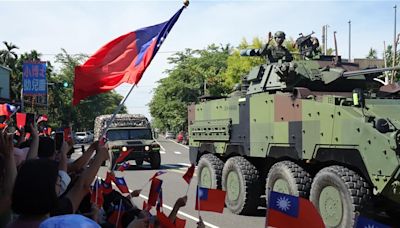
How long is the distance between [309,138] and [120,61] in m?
3.54

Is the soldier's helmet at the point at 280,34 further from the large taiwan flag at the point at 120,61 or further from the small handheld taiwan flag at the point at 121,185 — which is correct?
the small handheld taiwan flag at the point at 121,185

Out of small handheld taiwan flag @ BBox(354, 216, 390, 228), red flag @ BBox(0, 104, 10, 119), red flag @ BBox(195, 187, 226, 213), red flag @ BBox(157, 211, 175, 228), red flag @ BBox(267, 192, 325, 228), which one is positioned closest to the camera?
small handheld taiwan flag @ BBox(354, 216, 390, 228)

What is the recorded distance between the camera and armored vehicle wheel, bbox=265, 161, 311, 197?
842cm

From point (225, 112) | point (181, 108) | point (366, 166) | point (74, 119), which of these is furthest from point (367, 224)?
point (74, 119)

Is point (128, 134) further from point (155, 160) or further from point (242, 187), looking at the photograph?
point (242, 187)

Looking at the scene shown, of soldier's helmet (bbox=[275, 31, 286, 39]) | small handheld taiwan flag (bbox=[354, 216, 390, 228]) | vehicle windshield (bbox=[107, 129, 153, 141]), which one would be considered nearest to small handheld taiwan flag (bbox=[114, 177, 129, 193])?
small handheld taiwan flag (bbox=[354, 216, 390, 228])

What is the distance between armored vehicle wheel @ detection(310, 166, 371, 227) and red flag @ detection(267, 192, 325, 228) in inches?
143

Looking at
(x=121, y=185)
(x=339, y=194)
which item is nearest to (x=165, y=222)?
(x=121, y=185)

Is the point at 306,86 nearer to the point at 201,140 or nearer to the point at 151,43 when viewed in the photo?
the point at 201,140

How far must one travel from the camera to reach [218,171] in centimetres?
1156

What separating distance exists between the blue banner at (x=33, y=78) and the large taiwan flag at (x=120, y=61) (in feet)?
71.8

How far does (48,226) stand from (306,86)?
26.3 feet

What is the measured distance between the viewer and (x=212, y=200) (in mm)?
4891

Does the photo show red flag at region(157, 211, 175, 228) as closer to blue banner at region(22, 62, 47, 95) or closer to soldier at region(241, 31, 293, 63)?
soldier at region(241, 31, 293, 63)
